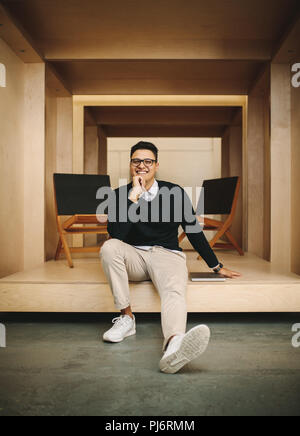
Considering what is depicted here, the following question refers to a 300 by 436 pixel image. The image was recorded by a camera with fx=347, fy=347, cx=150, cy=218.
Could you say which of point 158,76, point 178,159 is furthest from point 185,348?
point 178,159

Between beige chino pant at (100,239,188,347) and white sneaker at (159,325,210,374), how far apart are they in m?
0.09

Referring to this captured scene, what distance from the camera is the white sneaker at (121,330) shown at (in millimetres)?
1980

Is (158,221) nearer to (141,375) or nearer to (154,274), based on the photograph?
(154,274)

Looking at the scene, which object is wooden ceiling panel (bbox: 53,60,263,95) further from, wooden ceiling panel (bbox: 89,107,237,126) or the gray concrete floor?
the gray concrete floor

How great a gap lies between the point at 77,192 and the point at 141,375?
241cm

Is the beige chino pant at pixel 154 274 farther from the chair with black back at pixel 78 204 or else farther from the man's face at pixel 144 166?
the chair with black back at pixel 78 204

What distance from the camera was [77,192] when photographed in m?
3.64

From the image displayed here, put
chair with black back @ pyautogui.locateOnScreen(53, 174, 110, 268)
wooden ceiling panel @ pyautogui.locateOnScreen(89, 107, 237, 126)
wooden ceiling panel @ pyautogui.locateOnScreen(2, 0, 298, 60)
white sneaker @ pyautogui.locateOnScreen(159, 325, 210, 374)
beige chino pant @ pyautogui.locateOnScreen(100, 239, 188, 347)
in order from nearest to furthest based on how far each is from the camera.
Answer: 1. white sneaker @ pyautogui.locateOnScreen(159, 325, 210, 374)
2. beige chino pant @ pyautogui.locateOnScreen(100, 239, 188, 347)
3. wooden ceiling panel @ pyautogui.locateOnScreen(2, 0, 298, 60)
4. chair with black back @ pyautogui.locateOnScreen(53, 174, 110, 268)
5. wooden ceiling panel @ pyautogui.locateOnScreen(89, 107, 237, 126)

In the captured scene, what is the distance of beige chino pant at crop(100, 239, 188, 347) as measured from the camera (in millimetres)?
1718

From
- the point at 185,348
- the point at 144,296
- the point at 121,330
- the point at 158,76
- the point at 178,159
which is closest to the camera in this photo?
the point at 185,348

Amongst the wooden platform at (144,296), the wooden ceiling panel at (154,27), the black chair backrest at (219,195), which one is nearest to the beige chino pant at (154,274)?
the wooden platform at (144,296)

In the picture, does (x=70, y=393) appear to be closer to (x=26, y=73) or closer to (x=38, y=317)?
(x=38, y=317)

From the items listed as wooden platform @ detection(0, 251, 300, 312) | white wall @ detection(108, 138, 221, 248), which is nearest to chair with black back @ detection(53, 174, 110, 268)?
wooden platform @ detection(0, 251, 300, 312)

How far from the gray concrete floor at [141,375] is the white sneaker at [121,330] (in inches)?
1.7
